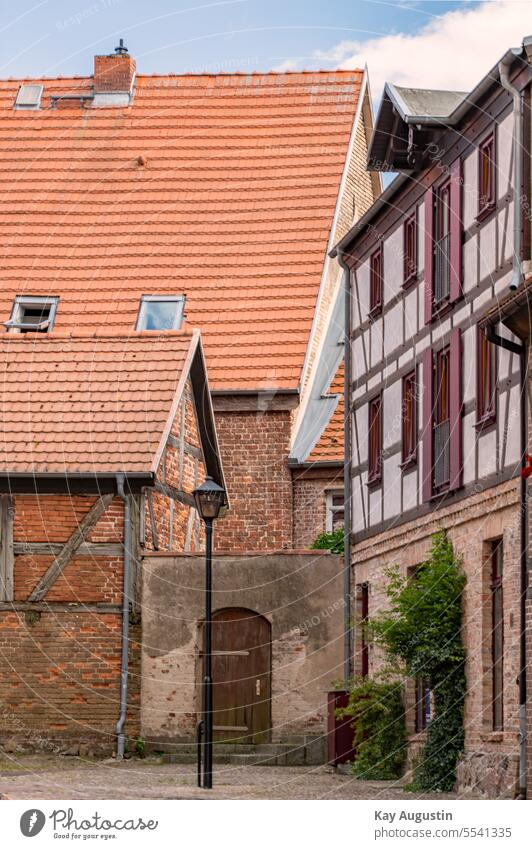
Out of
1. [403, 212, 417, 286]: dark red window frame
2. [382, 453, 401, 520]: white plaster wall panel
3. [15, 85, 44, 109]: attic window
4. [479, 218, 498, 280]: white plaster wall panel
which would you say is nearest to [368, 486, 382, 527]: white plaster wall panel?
[382, 453, 401, 520]: white plaster wall panel

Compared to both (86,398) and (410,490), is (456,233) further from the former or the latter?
(86,398)

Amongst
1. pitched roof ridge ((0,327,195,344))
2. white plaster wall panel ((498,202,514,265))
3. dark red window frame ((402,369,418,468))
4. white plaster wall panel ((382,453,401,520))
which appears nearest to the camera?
white plaster wall panel ((498,202,514,265))

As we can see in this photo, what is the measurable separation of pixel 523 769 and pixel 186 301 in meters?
15.4

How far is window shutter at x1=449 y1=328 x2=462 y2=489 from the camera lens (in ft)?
60.8

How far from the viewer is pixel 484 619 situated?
57.6ft

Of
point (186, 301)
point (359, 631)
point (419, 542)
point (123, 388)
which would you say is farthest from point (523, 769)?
point (186, 301)

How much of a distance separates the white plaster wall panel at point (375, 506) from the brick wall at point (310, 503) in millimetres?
5223

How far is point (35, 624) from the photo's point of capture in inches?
903

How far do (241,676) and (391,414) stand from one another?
4.37 m

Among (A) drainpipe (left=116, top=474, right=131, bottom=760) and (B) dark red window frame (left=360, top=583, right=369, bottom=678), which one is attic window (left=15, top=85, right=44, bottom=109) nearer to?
(A) drainpipe (left=116, top=474, right=131, bottom=760)

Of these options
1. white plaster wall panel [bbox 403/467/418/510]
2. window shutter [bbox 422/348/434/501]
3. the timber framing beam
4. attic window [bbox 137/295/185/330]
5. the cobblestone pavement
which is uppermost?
attic window [bbox 137/295/185/330]

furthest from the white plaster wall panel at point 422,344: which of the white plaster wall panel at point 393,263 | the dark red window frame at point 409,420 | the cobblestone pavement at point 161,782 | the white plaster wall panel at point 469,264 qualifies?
the cobblestone pavement at point 161,782

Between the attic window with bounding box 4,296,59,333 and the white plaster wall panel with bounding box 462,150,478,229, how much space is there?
1223 centimetres

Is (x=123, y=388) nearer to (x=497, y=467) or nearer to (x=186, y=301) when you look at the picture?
(x=186, y=301)
